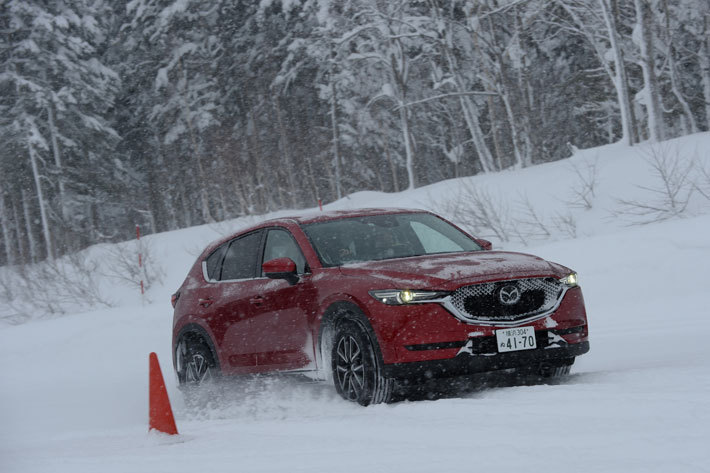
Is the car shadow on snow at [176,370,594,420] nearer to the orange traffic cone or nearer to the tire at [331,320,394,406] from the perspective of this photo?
the tire at [331,320,394,406]

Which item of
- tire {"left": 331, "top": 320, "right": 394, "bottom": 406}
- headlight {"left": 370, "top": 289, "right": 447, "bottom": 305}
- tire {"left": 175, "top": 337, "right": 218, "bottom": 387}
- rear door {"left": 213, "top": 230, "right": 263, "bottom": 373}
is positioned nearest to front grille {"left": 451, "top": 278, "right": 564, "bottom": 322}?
headlight {"left": 370, "top": 289, "right": 447, "bottom": 305}

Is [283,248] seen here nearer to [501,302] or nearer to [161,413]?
[161,413]

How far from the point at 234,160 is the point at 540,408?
1735 inches

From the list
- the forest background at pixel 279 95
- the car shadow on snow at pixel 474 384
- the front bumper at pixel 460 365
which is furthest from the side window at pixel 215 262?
the forest background at pixel 279 95

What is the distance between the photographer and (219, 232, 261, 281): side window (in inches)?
305

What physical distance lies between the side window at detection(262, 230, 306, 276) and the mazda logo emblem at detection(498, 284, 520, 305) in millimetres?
1734

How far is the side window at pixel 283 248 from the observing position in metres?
7.07

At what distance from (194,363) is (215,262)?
39.2 inches

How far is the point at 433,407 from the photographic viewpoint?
18.2 feet

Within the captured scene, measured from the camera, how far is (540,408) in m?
5.08

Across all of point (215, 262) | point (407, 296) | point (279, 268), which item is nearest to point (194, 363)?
point (215, 262)

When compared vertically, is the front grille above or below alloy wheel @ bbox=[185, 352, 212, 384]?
above

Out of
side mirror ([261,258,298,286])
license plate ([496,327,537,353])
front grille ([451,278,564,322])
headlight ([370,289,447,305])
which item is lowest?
license plate ([496,327,537,353])

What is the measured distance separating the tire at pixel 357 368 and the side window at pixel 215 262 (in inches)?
87.5
